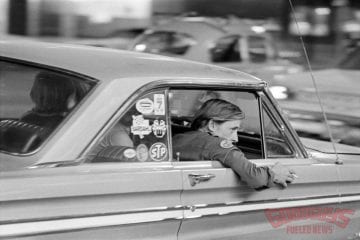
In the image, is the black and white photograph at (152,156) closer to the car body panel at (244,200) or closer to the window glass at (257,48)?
the car body panel at (244,200)

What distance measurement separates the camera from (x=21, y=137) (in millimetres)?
3459

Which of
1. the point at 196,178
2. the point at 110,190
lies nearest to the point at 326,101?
the point at 196,178

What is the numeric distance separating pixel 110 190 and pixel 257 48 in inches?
357

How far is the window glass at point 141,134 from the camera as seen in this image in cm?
355

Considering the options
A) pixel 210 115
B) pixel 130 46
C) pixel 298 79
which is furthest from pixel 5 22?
pixel 210 115

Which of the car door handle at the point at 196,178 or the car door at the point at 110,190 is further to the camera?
the car door handle at the point at 196,178

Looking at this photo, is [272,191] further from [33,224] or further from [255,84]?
[33,224]

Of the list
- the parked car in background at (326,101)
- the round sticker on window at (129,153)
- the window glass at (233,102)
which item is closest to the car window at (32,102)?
the round sticker on window at (129,153)

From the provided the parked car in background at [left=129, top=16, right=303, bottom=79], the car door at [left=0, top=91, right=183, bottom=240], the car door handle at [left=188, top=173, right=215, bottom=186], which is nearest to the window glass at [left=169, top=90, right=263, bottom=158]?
the car door at [left=0, top=91, right=183, bottom=240]

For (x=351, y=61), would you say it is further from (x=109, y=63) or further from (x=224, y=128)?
(x=109, y=63)

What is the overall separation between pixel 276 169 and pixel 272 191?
147 millimetres

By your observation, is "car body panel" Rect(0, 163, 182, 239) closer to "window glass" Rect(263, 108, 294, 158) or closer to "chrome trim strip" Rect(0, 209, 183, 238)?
"chrome trim strip" Rect(0, 209, 183, 238)

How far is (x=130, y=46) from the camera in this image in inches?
472

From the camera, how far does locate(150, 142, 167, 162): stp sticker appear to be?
368 centimetres
